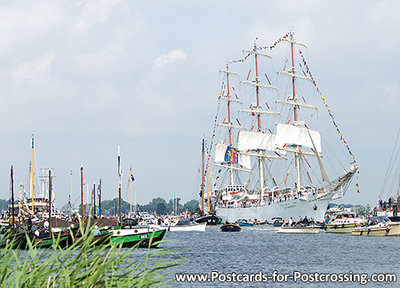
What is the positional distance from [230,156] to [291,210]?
28180 mm

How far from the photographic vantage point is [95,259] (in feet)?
28.3

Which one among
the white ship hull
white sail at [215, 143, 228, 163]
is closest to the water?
the white ship hull

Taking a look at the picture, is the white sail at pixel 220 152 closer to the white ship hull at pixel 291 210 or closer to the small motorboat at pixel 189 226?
the white ship hull at pixel 291 210

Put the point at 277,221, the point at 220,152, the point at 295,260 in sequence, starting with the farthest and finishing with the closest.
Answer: the point at 220,152
the point at 277,221
the point at 295,260

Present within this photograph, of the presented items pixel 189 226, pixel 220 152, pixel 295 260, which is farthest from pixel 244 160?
pixel 295 260

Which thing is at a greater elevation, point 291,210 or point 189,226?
point 291,210

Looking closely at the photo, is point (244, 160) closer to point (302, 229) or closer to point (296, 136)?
point (296, 136)

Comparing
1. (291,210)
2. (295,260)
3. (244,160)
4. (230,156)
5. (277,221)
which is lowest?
(295,260)

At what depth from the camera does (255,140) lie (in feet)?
447

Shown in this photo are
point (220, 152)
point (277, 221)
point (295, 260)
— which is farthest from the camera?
point (220, 152)

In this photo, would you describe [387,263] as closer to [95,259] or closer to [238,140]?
[95,259]

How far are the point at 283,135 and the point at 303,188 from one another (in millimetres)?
10843

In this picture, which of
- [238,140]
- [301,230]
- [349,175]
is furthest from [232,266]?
[238,140]

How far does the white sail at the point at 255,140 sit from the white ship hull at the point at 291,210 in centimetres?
1311
